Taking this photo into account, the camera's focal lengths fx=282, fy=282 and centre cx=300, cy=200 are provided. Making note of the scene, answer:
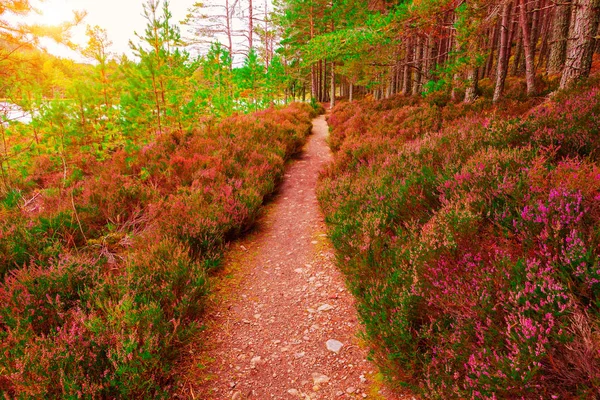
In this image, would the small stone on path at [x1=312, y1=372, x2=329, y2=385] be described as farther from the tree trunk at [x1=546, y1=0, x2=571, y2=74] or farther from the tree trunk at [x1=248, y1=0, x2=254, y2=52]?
the tree trunk at [x1=248, y1=0, x2=254, y2=52]

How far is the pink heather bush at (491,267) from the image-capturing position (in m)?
1.51

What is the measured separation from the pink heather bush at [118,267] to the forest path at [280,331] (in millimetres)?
301

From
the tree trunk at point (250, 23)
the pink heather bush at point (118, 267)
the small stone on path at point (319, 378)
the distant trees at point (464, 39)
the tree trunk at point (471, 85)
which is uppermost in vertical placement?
the tree trunk at point (250, 23)

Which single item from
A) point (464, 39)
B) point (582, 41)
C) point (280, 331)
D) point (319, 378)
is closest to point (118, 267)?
point (280, 331)

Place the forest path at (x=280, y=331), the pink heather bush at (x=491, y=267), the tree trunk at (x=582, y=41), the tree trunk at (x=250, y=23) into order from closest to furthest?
the pink heather bush at (x=491, y=267) < the forest path at (x=280, y=331) < the tree trunk at (x=582, y=41) < the tree trunk at (x=250, y=23)

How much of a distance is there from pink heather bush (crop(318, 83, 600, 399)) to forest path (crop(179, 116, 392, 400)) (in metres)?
0.38

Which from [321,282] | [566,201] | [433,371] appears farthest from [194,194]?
[566,201]

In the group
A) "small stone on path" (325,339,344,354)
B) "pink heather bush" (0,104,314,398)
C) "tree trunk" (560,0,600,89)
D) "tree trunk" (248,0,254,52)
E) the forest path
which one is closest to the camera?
"pink heather bush" (0,104,314,398)

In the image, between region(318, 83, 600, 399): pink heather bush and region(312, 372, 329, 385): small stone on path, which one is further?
region(312, 372, 329, 385): small stone on path

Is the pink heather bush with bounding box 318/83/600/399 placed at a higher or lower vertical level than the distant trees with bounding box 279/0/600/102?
lower

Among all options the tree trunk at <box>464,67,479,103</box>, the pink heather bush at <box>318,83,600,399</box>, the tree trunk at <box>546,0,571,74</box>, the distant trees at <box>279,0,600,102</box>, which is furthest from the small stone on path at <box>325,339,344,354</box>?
the tree trunk at <box>546,0,571,74</box>

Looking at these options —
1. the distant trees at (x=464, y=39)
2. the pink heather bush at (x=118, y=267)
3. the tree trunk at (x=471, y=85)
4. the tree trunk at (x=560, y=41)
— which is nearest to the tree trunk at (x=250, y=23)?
the distant trees at (x=464, y=39)

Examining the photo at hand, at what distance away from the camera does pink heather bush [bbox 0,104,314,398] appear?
2066 millimetres

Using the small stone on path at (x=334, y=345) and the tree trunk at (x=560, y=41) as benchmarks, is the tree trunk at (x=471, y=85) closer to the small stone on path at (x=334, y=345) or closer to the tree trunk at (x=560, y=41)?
the tree trunk at (x=560, y=41)
